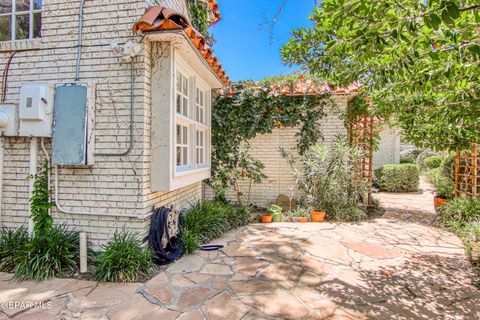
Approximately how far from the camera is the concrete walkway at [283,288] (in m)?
2.56

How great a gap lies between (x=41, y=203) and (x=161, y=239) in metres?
1.73

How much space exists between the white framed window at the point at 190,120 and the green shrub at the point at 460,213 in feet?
18.0

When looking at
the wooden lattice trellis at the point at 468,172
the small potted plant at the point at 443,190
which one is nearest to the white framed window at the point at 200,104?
the wooden lattice trellis at the point at 468,172

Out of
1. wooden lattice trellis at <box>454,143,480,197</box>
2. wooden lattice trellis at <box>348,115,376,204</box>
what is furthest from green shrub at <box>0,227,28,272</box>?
wooden lattice trellis at <box>454,143,480,197</box>

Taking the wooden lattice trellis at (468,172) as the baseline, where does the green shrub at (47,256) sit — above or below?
below

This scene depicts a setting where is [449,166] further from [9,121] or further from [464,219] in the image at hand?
[9,121]

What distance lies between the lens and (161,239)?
3.68 meters

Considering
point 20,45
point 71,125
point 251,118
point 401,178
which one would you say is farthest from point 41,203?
point 401,178

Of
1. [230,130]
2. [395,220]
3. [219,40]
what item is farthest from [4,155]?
[395,220]

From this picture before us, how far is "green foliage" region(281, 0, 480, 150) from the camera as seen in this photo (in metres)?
1.89

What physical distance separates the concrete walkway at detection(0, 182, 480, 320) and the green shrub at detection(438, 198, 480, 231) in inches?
51.7

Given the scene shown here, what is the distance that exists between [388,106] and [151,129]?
13.9ft

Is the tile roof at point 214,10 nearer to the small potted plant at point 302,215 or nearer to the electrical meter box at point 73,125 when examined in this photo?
the electrical meter box at point 73,125

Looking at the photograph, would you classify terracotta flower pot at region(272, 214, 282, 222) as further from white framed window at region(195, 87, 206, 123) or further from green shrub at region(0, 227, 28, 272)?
green shrub at region(0, 227, 28, 272)
